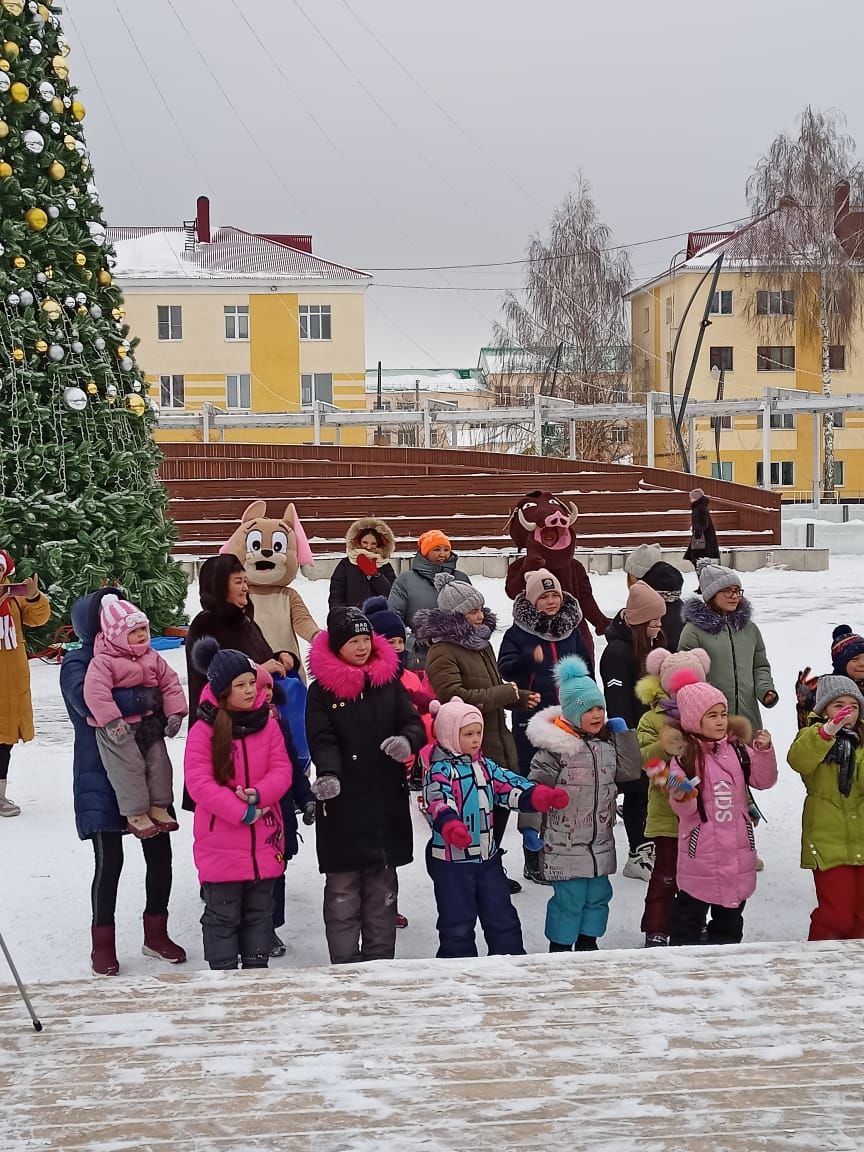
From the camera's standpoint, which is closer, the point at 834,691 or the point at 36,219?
the point at 834,691

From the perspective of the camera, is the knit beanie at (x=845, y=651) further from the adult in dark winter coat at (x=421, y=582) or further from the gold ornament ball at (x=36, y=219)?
the gold ornament ball at (x=36, y=219)

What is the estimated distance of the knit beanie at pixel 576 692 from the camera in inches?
185

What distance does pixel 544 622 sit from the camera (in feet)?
18.7

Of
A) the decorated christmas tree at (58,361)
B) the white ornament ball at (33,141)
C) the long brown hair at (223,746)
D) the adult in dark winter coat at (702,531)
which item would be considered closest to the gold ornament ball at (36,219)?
the decorated christmas tree at (58,361)

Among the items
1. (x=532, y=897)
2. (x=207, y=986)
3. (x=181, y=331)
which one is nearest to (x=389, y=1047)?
(x=207, y=986)

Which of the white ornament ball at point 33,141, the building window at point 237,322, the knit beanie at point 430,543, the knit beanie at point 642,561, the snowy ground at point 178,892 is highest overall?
the building window at point 237,322

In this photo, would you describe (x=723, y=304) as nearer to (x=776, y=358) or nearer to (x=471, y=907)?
(x=776, y=358)

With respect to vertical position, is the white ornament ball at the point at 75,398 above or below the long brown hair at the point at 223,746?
above

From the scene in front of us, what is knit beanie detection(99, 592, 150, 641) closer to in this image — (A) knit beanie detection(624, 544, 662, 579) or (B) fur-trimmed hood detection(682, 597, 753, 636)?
(B) fur-trimmed hood detection(682, 597, 753, 636)

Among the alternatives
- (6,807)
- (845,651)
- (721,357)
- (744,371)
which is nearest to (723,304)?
(721,357)

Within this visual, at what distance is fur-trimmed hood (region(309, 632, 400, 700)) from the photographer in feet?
14.9

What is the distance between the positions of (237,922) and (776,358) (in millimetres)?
44555

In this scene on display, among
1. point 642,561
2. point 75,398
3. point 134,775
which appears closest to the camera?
point 134,775

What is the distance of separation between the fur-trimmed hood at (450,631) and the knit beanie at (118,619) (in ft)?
3.99
